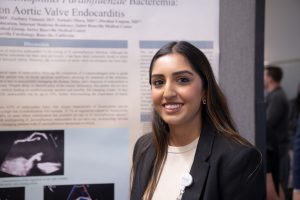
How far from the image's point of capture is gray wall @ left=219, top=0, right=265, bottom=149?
1555mm

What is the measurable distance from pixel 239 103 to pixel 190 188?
0.57 meters

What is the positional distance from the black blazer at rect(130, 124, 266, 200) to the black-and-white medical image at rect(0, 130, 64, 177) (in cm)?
58

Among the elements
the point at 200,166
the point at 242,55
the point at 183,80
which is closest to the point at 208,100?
the point at 183,80

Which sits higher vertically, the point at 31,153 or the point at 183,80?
the point at 183,80

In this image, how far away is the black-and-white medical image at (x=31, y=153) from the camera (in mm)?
1434

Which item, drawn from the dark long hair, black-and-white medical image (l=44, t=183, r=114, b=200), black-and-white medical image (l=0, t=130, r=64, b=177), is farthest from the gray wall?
black-and-white medical image (l=0, t=130, r=64, b=177)

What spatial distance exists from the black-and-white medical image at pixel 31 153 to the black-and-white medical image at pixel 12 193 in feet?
0.18

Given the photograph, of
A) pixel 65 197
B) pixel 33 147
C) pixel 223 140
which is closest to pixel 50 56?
pixel 33 147

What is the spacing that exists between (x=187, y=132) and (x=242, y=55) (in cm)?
52

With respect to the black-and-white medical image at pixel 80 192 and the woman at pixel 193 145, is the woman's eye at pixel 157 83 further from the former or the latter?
the black-and-white medical image at pixel 80 192

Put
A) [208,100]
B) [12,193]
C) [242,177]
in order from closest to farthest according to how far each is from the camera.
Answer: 1. [242,177]
2. [208,100]
3. [12,193]

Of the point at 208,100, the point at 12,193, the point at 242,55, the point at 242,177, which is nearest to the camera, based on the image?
the point at 242,177

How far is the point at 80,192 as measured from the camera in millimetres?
1490

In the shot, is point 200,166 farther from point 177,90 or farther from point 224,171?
point 177,90
